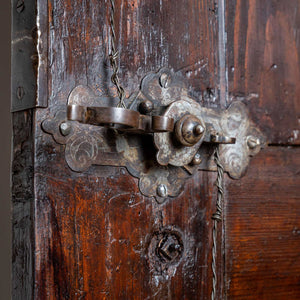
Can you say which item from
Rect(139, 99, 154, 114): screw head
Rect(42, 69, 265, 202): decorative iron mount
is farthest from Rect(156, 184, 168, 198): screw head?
Rect(139, 99, 154, 114): screw head

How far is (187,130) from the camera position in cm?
60

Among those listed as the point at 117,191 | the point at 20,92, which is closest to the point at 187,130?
the point at 117,191

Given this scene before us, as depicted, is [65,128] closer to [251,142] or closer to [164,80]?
[164,80]

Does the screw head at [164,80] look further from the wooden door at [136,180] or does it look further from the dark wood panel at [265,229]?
the dark wood panel at [265,229]

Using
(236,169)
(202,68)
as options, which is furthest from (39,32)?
(236,169)

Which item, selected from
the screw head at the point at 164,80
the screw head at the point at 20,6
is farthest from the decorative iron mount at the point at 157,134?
the screw head at the point at 20,6

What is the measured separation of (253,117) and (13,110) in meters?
0.39

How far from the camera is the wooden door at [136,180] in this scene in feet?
1.77

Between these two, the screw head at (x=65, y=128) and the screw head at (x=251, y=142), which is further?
the screw head at (x=251, y=142)

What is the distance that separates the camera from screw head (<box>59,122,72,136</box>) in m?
0.55

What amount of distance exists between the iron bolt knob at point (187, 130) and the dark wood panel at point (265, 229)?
0.13 meters

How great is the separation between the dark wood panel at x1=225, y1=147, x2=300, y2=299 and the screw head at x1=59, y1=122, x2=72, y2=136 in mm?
280

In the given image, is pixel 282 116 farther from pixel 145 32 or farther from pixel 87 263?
pixel 87 263

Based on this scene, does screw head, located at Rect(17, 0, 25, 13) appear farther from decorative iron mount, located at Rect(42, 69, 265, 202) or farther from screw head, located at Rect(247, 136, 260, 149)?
screw head, located at Rect(247, 136, 260, 149)
